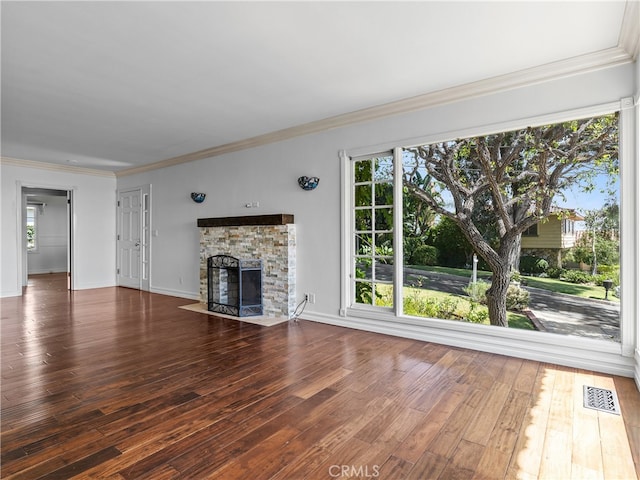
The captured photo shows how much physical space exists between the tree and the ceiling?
2.90 feet

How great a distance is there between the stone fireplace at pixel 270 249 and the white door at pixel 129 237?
2.94 meters

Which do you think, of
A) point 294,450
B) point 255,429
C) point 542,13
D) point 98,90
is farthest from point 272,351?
point 542,13

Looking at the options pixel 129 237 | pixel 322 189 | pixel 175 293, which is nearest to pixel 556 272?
pixel 322 189

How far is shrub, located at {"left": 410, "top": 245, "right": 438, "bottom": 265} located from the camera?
4.31 metres

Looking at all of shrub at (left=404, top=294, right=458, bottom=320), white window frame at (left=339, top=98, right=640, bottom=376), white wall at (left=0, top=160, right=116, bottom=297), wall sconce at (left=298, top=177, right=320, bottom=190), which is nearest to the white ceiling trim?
white window frame at (left=339, top=98, right=640, bottom=376)

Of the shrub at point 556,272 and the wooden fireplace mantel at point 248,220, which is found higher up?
the wooden fireplace mantel at point 248,220

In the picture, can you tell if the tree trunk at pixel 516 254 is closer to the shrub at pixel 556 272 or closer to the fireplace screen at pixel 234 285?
the shrub at pixel 556 272

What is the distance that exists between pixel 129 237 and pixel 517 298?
7471 millimetres

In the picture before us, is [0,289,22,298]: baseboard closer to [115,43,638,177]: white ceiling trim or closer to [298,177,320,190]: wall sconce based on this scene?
[115,43,638,177]: white ceiling trim

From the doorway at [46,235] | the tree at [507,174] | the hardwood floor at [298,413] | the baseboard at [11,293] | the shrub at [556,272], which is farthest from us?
the doorway at [46,235]

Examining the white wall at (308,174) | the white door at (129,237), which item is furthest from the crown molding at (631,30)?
the white door at (129,237)

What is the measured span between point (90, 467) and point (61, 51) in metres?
2.94

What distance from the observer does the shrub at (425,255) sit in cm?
431

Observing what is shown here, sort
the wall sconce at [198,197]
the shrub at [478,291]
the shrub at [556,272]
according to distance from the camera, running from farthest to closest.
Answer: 1. the wall sconce at [198,197]
2. the shrub at [478,291]
3. the shrub at [556,272]
